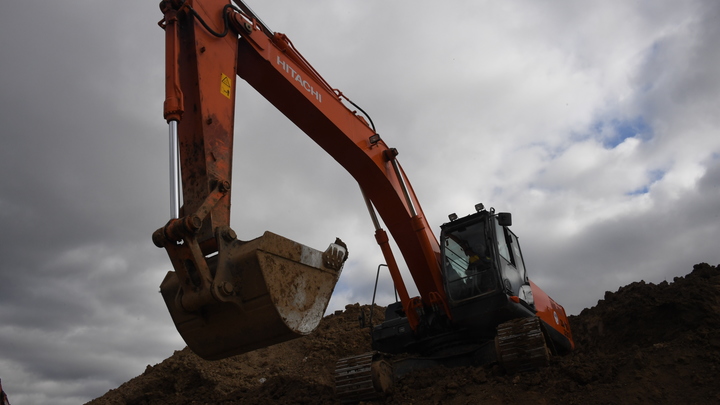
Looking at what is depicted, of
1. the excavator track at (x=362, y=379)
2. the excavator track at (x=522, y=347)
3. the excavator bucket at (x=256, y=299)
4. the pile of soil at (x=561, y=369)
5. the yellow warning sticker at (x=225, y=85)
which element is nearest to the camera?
the excavator bucket at (x=256, y=299)

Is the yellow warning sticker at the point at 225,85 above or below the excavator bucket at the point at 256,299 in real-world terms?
above

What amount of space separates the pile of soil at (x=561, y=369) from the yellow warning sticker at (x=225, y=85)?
13.3ft

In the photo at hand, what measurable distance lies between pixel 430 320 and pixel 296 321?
4.09 metres

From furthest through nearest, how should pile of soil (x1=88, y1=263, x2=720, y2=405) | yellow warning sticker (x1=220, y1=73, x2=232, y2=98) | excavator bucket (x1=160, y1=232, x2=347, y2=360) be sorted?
1. pile of soil (x1=88, y1=263, x2=720, y2=405)
2. yellow warning sticker (x1=220, y1=73, x2=232, y2=98)
3. excavator bucket (x1=160, y1=232, x2=347, y2=360)

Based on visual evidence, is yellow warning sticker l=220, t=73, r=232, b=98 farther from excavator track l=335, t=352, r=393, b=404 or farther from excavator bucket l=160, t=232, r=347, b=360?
excavator track l=335, t=352, r=393, b=404

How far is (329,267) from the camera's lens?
4.57 meters

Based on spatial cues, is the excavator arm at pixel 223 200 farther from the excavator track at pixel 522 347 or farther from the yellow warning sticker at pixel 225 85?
the excavator track at pixel 522 347

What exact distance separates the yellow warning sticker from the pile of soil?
405 centimetres

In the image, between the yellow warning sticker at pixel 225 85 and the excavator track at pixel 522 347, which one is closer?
the yellow warning sticker at pixel 225 85

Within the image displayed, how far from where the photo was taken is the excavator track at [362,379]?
6.89 meters

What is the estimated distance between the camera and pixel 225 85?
5.12 metres


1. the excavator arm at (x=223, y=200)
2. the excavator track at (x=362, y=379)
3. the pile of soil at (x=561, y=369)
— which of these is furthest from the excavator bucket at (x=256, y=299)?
the pile of soil at (x=561, y=369)

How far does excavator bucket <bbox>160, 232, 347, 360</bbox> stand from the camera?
158 inches

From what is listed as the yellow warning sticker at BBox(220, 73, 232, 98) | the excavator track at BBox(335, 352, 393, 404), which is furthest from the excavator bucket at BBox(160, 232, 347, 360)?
the excavator track at BBox(335, 352, 393, 404)
